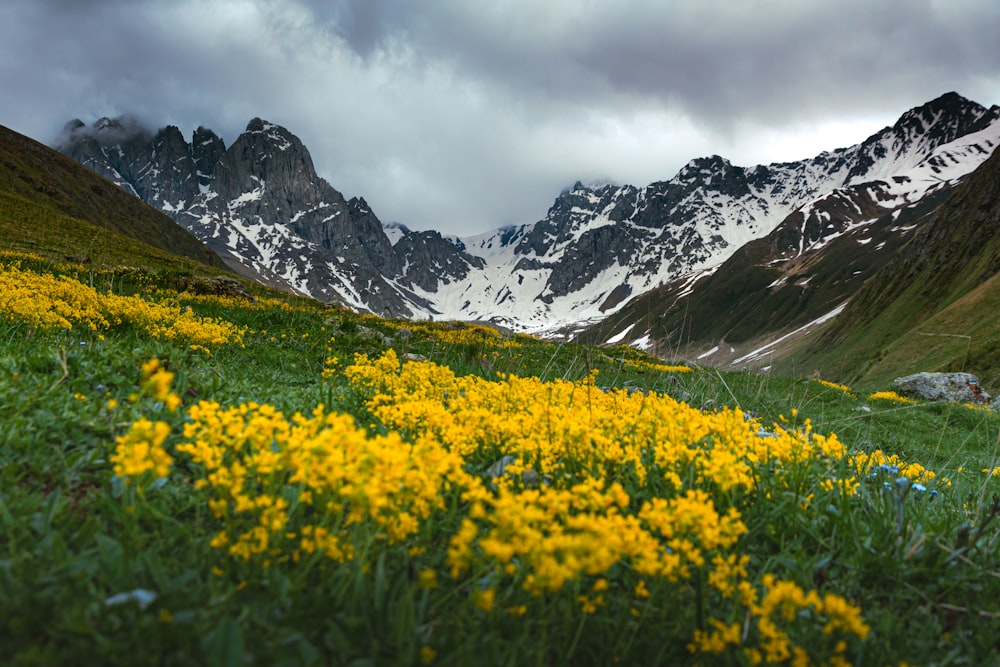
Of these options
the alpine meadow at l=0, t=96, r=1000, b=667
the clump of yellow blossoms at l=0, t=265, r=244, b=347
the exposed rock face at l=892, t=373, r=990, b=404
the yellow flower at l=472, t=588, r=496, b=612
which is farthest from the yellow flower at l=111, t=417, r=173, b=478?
the exposed rock face at l=892, t=373, r=990, b=404

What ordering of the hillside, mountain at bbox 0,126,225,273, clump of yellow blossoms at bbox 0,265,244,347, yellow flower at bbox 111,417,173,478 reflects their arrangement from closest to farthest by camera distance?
yellow flower at bbox 111,417,173,478 → clump of yellow blossoms at bbox 0,265,244,347 → the hillside → mountain at bbox 0,126,225,273

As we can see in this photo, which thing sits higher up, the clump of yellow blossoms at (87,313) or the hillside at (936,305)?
the hillside at (936,305)

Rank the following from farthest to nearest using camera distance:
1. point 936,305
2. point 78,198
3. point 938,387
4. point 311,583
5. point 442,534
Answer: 1. point 78,198
2. point 936,305
3. point 938,387
4. point 442,534
5. point 311,583

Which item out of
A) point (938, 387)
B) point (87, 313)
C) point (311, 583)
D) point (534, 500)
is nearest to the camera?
point (534, 500)

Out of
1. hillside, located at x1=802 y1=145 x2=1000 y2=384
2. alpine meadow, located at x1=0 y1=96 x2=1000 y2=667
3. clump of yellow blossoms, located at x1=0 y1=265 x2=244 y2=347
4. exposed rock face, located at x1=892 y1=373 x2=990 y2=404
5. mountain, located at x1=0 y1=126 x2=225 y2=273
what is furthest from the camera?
mountain, located at x1=0 y1=126 x2=225 y2=273

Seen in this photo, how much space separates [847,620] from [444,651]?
5.90 ft

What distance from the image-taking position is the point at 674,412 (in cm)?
482

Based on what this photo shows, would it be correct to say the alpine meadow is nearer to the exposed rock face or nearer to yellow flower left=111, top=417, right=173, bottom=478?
yellow flower left=111, top=417, right=173, bottom=478

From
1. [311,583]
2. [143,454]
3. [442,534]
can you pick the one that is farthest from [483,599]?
[143,454]

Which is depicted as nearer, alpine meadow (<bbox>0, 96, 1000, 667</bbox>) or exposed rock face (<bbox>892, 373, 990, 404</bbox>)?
alpine meadow (<bbox>0, 96, 1000, 667</bbox>)

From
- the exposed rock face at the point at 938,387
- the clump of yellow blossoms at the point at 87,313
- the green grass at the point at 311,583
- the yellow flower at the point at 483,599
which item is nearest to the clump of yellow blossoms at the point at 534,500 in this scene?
the yellow flower at the point at 483,599

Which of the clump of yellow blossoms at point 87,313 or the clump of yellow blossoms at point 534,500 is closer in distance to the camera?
the clump of yellow blossoms at point 534,500

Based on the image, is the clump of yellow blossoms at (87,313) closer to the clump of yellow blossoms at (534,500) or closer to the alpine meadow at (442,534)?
the alpine meadow at (442,534)

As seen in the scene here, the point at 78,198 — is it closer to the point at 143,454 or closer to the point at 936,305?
the point at 143,454
